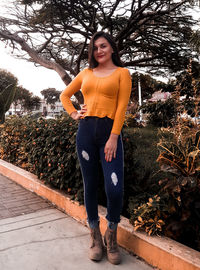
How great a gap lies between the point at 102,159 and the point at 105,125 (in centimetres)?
29

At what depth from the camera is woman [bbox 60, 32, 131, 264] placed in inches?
85.7

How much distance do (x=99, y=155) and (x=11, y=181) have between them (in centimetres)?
331

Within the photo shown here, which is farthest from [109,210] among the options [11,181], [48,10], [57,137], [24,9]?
[24,9]

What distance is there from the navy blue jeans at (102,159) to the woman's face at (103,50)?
1.73ft

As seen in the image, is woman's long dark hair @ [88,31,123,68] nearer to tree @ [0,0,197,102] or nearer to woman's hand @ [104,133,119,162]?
woman's hand @ [104,133,119,162]

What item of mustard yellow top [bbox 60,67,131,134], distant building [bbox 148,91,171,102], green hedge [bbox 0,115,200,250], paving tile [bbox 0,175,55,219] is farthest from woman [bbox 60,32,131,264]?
distant building [bbox 148,91,171,102]

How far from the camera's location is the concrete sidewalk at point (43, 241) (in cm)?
225

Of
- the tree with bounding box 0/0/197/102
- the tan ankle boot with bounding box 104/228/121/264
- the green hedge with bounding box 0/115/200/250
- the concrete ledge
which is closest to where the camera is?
the concrete ledge

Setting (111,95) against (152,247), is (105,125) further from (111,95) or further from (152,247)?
(152,247)

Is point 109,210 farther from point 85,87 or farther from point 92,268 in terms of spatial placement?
point 85,87

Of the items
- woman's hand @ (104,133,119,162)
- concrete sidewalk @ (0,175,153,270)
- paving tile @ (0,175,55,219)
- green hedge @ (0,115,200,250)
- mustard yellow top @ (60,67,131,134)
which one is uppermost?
mustard yellow top @ (60,67,131,134)

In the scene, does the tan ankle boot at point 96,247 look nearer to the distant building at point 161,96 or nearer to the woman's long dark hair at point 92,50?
the woman's long dark hair at point 92,50

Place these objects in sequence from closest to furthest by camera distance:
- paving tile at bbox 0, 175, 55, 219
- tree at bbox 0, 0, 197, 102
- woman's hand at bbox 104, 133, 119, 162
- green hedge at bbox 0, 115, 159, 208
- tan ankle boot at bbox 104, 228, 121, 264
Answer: woman's hand at bbox 104, 133, 119, 162
tan ankle boot at bbox 104, 228, 121, 264
green hedge at bbox 0, 115, 159, 208
paving tile at bbox 0, 175, 55, 219
tree at bbox 0, 0, 197, 102

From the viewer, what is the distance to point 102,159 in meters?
2.25
